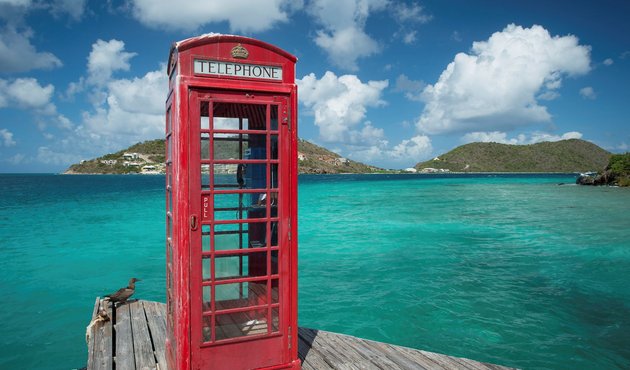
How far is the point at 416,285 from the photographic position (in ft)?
36.2

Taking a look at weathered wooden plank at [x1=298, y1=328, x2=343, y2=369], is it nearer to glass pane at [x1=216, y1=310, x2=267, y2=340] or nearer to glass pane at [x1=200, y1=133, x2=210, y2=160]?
glass pane at [x1=216, y1=310, x2=267, y2=340]

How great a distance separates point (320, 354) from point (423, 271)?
8260mm

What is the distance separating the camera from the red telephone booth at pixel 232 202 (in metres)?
3.57

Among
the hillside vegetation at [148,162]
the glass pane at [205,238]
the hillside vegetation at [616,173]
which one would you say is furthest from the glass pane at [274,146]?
the hillside vegetation at [148,162]

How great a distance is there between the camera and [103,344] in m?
5.21

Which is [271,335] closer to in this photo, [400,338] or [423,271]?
[400,338]

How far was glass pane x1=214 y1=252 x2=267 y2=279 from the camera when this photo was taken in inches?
155

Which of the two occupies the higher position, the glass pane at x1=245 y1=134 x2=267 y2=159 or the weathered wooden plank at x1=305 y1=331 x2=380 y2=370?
the glass pane at x1=245 y1=134 x2=267 y2=159

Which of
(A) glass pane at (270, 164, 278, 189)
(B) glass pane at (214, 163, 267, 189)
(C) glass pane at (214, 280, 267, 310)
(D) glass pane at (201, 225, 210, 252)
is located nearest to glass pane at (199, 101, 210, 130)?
(B) glass pane at (214, 163, 267, 189)

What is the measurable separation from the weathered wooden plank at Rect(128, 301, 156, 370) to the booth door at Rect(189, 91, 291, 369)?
4.36ft

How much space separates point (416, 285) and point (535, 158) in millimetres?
193857

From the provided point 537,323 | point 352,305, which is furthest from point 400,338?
point 537,323

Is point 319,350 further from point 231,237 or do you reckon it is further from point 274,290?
point 231,237

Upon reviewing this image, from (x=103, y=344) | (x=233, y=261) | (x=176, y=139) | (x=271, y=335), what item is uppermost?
(x=176, y=139)
